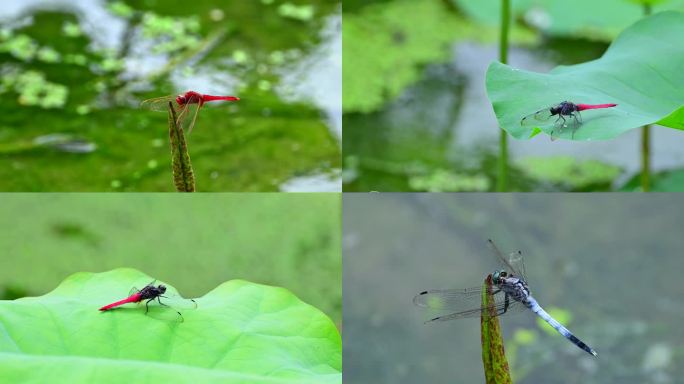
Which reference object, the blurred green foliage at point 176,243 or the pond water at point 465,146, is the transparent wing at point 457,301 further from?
the pond water at point 465,146

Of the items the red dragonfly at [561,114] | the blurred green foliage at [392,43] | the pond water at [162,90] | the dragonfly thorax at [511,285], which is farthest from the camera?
the blurred green foliage at [392,43]

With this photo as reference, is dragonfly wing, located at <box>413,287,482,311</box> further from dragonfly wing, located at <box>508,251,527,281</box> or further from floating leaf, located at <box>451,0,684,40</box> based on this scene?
floating leaf, located at <box>451,0,684,40</box>

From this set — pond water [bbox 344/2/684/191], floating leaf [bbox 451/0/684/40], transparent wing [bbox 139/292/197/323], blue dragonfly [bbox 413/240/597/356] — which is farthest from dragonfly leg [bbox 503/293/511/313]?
floating leaf [bbox 451/0/684/40]

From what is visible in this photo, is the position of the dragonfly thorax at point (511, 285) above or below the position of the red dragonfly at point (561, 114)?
below

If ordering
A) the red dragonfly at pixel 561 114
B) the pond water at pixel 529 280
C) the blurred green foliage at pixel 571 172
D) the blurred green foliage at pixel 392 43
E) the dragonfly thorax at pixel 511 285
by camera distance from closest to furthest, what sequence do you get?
1. the dragonfly thorax at pixel 511 285
2. the red dragonfly at pixel 561 114
3. the pond water at pixel 529 280
4. the blurred green foliage at pixel 571 172
5. the blurred green foliage at pixel 392 43

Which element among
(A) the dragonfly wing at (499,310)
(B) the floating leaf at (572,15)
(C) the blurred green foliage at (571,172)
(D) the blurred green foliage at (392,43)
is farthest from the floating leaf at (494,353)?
(B) the floating leaf at (572,15)

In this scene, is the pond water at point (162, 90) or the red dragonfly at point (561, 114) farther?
the pond water at point (162, 90)

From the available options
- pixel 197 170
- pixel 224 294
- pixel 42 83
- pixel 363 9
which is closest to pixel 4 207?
pixel 197 170

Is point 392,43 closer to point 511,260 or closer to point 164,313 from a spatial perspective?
point 511,260
